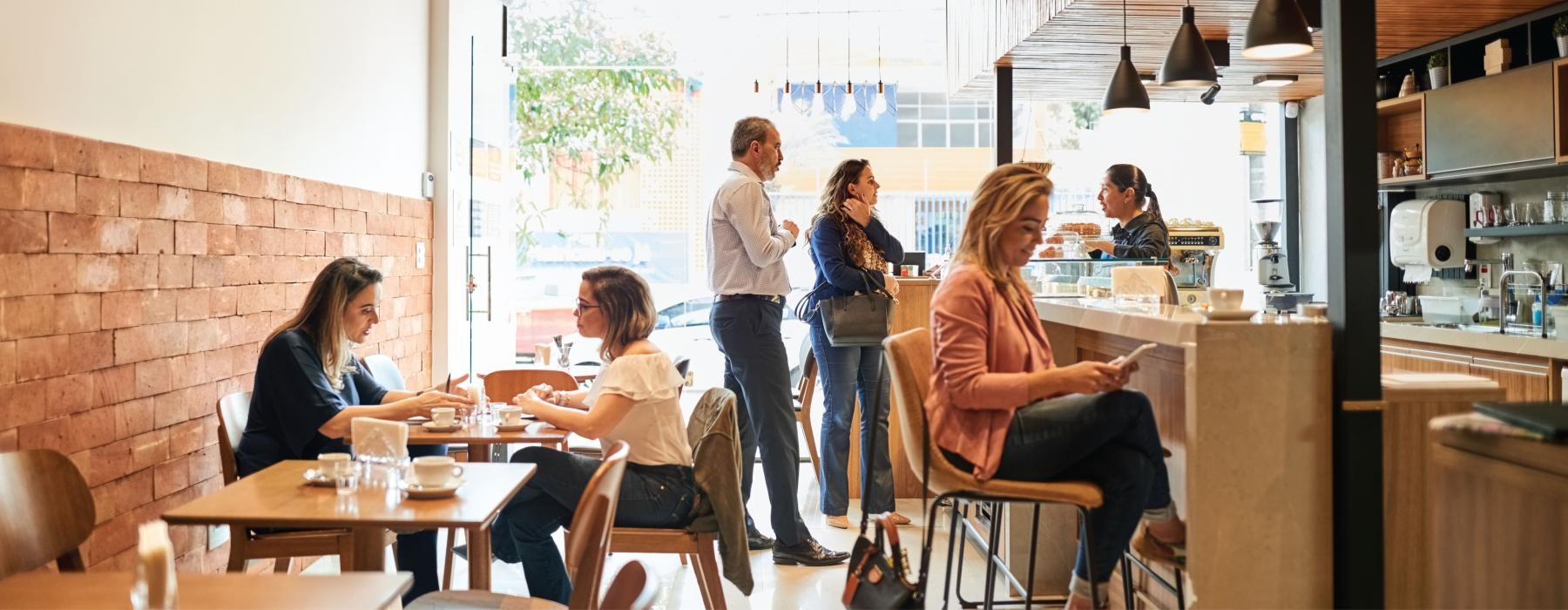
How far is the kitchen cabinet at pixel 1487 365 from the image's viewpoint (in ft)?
16.0

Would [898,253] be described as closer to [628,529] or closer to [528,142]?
[628,529]

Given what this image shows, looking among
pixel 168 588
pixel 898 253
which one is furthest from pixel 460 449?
pixel 168 588

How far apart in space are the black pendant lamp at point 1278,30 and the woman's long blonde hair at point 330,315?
3.08 meters

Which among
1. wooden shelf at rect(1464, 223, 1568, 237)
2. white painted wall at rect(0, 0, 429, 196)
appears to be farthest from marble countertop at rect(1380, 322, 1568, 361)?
white painted wall at rect(0, 0, 429, 196)

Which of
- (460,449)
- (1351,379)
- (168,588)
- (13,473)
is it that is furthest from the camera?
(460,449)

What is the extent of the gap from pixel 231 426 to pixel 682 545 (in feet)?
4.60

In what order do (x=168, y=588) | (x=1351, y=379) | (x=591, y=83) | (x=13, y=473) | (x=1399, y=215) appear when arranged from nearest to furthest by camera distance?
(x=168, y=588)
(x=13, y=473)
(x=1351, y=379)
(x=1399, y=215)
(x=591, y=83)

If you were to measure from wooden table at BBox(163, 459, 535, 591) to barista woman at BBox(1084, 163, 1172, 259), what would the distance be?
127 inches

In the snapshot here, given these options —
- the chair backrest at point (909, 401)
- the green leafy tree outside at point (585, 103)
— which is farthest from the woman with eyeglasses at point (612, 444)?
the green leafy tree outside at point (585, 103)

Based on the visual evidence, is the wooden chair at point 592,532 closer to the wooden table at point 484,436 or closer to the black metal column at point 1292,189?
the wooden table at point 484,436

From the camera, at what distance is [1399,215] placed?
6.48 m

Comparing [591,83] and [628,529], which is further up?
[591,83]

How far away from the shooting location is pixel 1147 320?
288cm

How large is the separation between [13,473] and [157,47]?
163 centimetres
